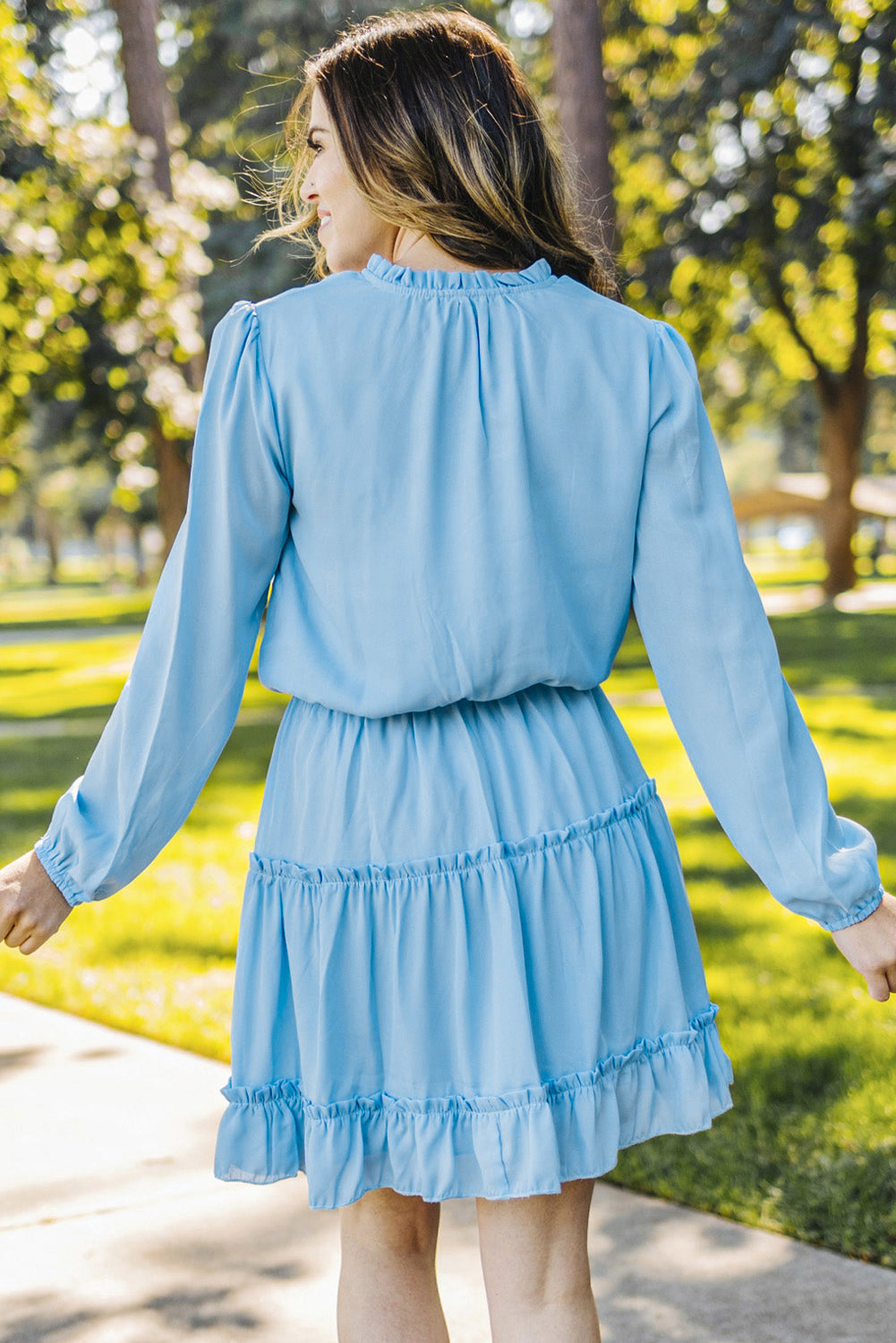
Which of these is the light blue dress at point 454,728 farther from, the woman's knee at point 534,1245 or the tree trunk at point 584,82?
the tree trunk at point 584,82

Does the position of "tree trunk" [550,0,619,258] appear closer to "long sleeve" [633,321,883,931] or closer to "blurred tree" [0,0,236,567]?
"blurred tree" [0,0,236,567]

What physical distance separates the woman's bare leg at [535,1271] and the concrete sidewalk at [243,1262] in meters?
1.06

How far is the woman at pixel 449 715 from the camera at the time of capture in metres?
1.68

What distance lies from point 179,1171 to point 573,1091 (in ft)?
6.58

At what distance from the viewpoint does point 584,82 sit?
13.6 metres

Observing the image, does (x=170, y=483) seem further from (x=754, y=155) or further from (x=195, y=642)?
(x=195, y=642)

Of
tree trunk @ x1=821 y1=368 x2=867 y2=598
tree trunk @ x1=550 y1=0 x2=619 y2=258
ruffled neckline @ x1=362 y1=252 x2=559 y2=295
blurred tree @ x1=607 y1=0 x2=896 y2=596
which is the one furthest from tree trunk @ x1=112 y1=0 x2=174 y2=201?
tree trunk @ x1=821 y1=368 x2=867 y2=598

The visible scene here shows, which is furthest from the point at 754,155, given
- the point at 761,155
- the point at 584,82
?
the point at 584,82

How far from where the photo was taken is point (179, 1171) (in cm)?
343

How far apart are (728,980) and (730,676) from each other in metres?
3.28

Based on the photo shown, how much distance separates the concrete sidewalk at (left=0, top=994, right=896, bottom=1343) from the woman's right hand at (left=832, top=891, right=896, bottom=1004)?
1.20m

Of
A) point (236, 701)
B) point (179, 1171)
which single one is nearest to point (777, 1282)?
point (179, 1171)

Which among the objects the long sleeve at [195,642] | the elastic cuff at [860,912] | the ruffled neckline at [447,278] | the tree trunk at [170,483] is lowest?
the tree trunk at [170,483]

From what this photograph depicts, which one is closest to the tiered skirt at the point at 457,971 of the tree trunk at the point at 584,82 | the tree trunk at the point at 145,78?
the tree trunk at the point at 584,82
